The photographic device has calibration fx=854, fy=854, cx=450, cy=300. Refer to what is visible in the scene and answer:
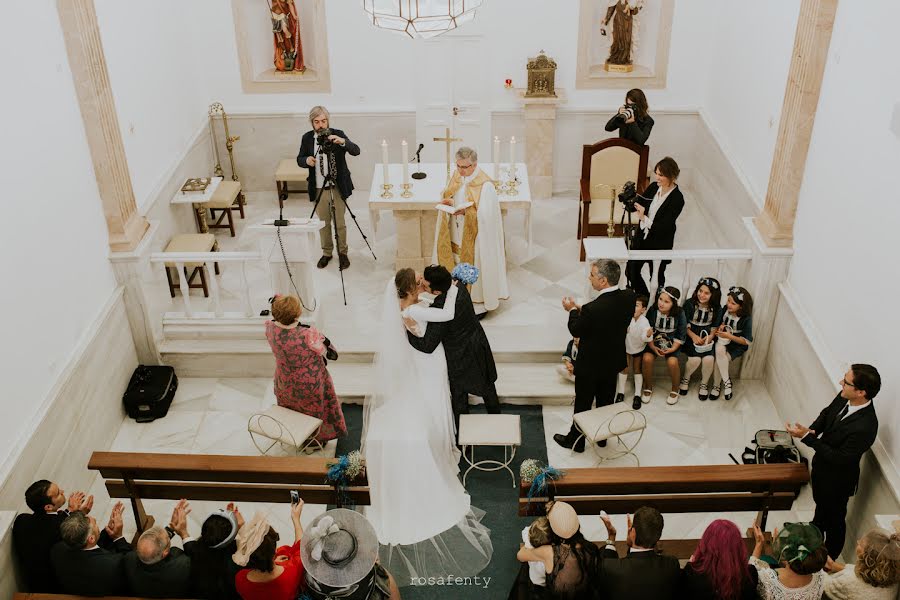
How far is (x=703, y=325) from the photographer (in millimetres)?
7051

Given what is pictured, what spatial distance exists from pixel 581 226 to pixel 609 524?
496 cm

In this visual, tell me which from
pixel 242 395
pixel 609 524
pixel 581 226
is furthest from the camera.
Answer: pixel 581 226

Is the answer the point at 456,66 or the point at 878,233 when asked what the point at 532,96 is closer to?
the point at 456,66

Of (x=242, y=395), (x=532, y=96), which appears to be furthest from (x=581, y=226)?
(x=242, y=395)

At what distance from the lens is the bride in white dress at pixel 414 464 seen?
580cm

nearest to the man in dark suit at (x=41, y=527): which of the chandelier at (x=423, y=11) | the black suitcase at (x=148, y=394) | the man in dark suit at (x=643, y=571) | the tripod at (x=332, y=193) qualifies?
the black suitcase at (x=148, y=394)

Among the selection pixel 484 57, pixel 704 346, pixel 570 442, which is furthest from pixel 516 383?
pixel 484 57

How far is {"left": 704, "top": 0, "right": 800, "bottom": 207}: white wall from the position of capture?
24.8 feet

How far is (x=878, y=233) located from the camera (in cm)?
546

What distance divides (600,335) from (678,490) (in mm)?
1257

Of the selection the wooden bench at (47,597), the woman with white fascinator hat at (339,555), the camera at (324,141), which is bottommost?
the wooden bench at (47,597)

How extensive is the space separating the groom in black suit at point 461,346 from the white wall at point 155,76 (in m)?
3.48

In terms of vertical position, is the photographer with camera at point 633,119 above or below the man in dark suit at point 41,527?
above

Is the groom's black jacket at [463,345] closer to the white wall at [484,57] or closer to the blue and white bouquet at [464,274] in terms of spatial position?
the blue and white bouquet at [464,274]
